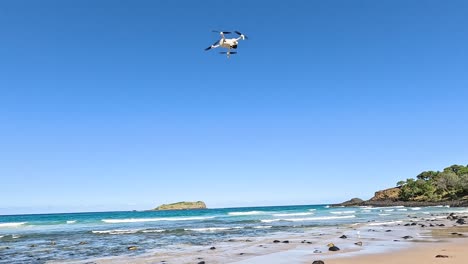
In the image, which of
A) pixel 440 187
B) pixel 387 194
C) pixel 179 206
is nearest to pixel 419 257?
pixel 440 187

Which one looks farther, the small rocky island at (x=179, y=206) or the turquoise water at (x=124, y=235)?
the small rocky island at (x=179, y=206)

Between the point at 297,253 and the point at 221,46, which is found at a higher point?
the point at 221,46

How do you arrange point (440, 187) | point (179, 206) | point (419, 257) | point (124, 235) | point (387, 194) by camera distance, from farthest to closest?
1. point (179, 206)
2. point (387, 194)
3. point (440, 187)
4. point (124, 235)
5. point (419, 257)

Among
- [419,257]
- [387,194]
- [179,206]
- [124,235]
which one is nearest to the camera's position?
[419,257]

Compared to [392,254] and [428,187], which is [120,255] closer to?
[392,254]

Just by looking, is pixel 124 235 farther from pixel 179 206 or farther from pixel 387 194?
pixel 179 206

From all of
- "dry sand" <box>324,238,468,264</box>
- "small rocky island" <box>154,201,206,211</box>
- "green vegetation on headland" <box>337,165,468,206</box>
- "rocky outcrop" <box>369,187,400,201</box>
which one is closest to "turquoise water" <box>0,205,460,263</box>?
"dry sand" <box>324,238,468,264</box>

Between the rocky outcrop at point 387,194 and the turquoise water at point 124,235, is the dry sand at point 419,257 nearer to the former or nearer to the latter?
the turquoise water at point 124,235

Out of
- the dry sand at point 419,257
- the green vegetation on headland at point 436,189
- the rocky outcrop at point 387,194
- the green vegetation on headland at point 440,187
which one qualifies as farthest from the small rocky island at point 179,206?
the dry sand at point 419,257

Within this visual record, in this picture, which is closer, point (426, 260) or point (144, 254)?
point (426, 260)

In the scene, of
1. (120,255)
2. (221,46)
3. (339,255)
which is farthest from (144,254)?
(221,46)

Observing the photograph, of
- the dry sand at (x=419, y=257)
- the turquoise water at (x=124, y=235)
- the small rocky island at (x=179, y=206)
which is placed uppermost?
the small rocky island at (x=179, y=206)
